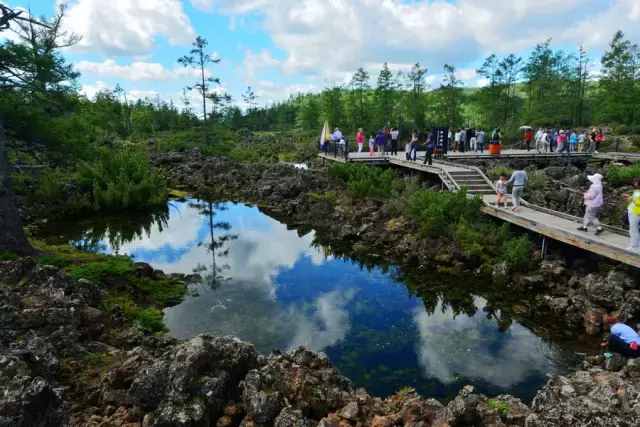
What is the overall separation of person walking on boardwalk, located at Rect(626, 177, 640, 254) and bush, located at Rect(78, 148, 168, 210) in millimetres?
24109

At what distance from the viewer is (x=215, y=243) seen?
20.4m

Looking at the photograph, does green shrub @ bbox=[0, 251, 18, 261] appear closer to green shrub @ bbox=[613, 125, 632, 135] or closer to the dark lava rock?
the dark lava rock

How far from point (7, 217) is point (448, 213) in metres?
15.3

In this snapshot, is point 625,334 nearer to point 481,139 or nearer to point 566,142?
point 481,139

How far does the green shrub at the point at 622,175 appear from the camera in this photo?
76.1 ft

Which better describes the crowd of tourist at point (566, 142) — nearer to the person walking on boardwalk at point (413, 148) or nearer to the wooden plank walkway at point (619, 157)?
the wooden plank walkway at point (619, 157)

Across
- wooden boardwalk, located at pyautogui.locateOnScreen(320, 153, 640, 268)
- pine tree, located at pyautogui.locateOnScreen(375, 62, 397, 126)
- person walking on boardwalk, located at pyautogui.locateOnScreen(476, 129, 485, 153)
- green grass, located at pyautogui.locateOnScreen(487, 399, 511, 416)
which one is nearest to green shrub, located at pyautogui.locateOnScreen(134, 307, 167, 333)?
green grass, located at pyautogui.locateOnScreen(487, 399, 511, 416)

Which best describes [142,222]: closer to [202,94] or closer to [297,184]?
[297,184]

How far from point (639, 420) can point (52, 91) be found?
52.0ft

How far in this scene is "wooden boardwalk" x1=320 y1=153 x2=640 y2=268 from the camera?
1206 cm

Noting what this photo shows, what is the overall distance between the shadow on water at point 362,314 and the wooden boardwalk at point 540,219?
260cm

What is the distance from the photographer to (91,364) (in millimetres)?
7387

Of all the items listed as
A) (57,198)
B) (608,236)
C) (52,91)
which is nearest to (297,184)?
(57,198)

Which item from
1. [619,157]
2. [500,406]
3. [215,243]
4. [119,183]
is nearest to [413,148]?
[215,243]
